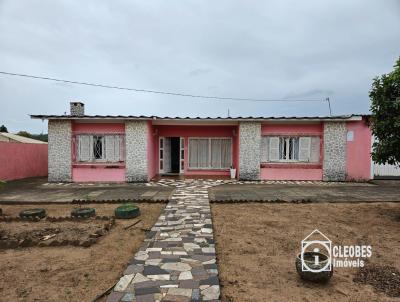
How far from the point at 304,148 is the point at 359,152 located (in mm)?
2432

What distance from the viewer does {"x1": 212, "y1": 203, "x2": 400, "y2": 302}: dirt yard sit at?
3.37 m

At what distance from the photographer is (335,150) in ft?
42.0

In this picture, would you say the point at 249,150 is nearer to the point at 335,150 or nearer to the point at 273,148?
the point at 273,148

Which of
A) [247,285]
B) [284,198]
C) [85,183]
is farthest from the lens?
[85,183]

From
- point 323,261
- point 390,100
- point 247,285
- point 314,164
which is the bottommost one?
point 247,285

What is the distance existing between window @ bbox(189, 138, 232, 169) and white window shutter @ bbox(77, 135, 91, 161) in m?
5.03

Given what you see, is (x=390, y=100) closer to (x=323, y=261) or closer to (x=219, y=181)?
(x=323, y=261)

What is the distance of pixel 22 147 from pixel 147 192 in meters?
8.98

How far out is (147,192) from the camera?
9.81 m

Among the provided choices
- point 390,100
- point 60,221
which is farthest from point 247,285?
point 390,100

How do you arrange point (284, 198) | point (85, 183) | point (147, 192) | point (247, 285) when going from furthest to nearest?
1. point (85, 183)
2. point (147, 192)
3. point (284, 198)
4. point (247, 285)

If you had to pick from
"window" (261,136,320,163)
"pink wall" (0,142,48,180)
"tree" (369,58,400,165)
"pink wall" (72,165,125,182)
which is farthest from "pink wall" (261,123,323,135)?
"pink wall" (0,142,48,180)

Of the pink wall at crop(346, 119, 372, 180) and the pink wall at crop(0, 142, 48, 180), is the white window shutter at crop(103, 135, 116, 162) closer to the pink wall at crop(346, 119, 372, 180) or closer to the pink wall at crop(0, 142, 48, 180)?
the pink wall at crop(0, 142, 48, 180)

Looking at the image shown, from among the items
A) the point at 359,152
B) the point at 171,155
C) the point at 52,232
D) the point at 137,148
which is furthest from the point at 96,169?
the point at 359,152
